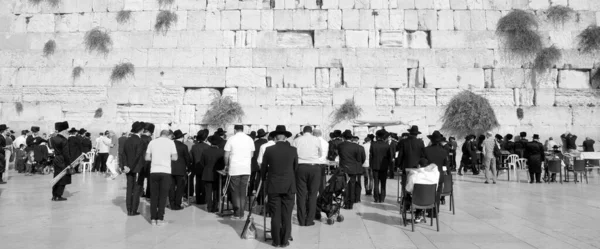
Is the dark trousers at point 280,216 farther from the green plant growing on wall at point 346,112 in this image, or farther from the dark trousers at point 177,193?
the green plant growing on wall at point 346,112

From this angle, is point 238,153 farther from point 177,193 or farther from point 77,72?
point 77,72

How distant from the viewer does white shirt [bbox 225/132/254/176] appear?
833 centimetres

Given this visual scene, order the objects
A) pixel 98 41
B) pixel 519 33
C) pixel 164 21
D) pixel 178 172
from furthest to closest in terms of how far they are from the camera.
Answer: pixel 98 41 < pixel 164 21 < pixel 519 33 < pixel 178 172

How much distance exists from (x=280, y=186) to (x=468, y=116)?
13.7 metres

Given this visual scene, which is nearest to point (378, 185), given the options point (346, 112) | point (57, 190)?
point (57, 190)

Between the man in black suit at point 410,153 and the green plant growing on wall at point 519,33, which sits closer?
the man in black suit at point 410,153

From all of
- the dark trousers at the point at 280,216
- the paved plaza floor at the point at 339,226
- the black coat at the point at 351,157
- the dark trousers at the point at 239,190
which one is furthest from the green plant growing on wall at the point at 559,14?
the dark trousers at the point at 280,216

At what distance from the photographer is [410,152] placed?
9.25 meters

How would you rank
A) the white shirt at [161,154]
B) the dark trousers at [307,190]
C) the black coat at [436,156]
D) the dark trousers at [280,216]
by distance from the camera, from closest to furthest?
the dark trousers at [280,216] → the dark trousers at [307,190] → the white shirt at [161,154] → the black coat at [436,156]

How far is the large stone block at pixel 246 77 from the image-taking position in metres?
19.2

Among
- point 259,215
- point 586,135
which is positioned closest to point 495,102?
point 586,135

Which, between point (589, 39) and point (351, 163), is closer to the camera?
point (351, 163)

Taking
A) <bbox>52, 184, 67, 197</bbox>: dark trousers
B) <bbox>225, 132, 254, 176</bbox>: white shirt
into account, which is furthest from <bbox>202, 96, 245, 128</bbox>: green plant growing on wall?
<bbox>225, 132, 254, 176</bbox>: white shirt

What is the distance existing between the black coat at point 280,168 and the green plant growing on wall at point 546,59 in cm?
1632
